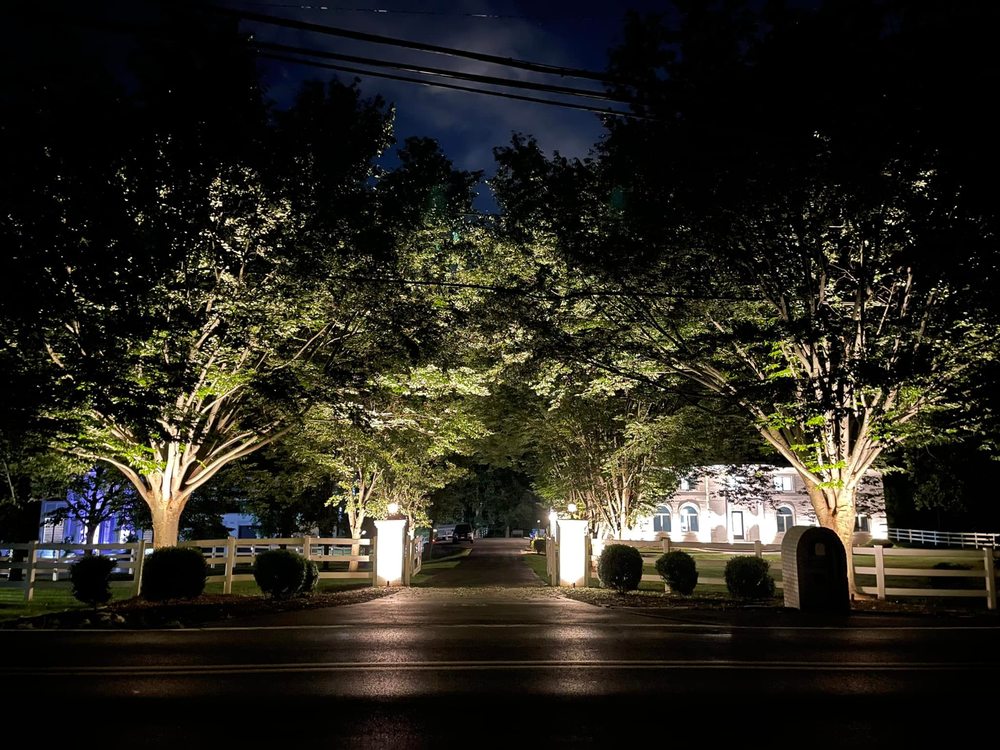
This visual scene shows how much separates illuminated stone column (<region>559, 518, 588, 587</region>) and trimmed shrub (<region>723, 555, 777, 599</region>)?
16.4ft

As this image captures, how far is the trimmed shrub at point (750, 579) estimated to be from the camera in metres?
15.9

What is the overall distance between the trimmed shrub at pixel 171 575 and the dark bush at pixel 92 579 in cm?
88

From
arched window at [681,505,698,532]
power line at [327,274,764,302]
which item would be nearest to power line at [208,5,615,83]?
power line at [327,274,764,302]

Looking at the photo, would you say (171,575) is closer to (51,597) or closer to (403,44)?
(51,597)

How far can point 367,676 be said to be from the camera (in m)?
7.23

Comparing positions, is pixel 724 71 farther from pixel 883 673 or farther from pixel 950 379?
pixel 883 673

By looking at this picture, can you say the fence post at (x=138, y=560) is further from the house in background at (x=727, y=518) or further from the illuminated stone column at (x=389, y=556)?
the house in background at (x=727, y=518)

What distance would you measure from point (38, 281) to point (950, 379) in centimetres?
1795

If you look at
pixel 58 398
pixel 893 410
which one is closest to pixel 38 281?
pixel 58 398

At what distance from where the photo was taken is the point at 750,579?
15938mm

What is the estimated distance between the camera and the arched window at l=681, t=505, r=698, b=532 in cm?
6272

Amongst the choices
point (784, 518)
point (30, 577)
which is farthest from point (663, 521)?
point (30, 577)

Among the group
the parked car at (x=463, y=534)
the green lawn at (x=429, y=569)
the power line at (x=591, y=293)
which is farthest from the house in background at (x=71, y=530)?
the parked car at (x=463, y=534)

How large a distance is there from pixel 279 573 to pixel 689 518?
5399 cm
